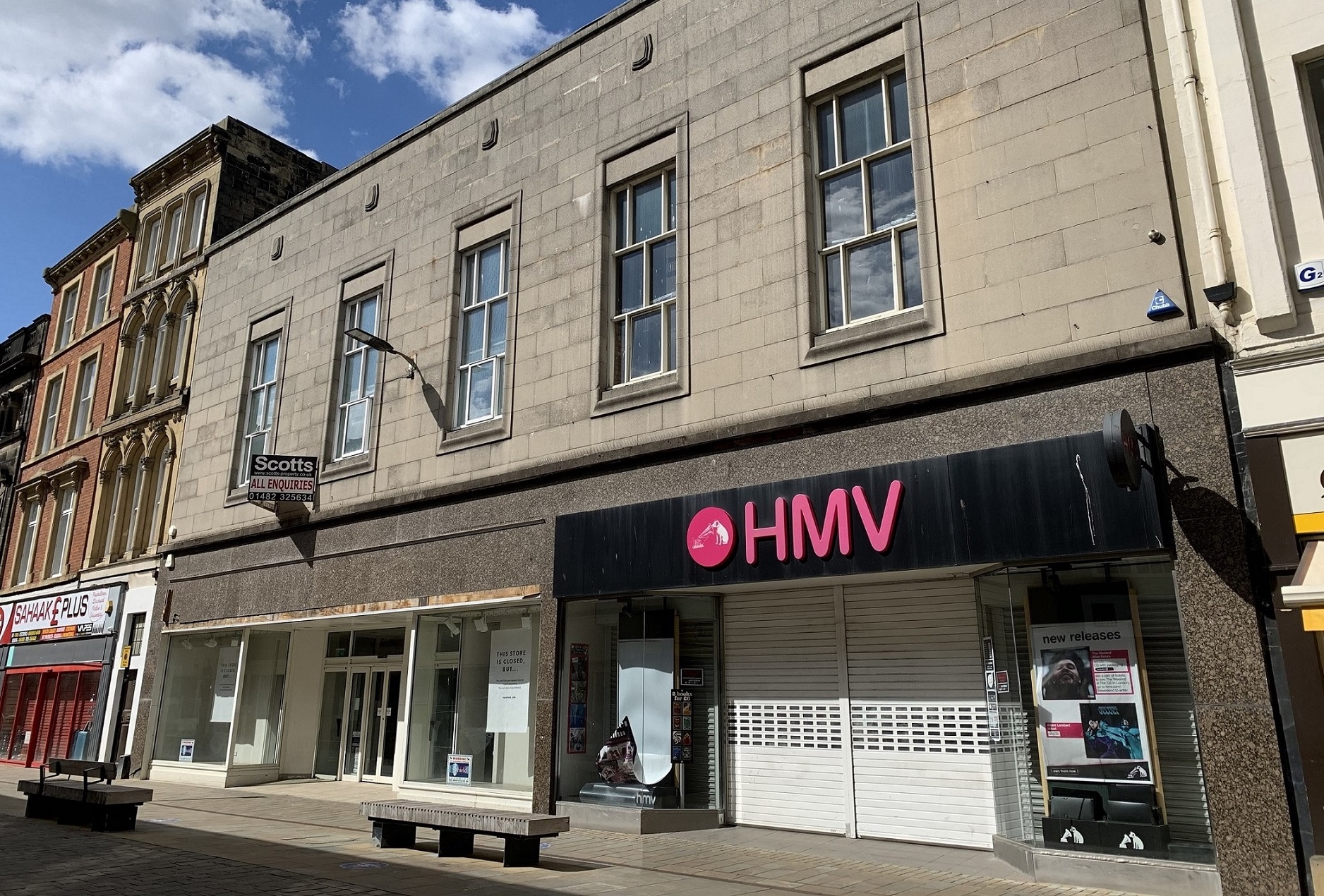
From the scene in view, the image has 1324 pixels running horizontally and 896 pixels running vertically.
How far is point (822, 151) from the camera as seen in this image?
12109mm

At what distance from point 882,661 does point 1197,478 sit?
13.3 feet

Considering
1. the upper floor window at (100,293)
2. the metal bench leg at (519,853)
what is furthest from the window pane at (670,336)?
the upper floor window at (100,293)

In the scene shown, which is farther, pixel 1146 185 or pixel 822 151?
pixel 822 151

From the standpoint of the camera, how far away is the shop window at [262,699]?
18.8m

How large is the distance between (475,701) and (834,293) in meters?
8.02

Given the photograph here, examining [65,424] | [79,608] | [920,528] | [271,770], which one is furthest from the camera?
[65,424]

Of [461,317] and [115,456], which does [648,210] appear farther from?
[115,456]

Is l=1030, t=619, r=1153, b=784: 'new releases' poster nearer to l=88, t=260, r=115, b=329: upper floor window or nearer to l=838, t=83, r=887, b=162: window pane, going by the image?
l=838, t=83, r=887, b=162: window pane

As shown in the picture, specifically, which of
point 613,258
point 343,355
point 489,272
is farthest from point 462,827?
point 343,355

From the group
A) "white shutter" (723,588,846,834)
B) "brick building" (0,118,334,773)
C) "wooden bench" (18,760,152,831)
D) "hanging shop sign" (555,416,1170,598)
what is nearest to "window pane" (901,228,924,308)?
"hanging shop sign" (555,416,1170,598)

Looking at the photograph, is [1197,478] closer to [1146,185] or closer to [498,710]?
[1146,185]

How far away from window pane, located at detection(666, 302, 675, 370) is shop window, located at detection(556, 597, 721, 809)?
10.5 ft

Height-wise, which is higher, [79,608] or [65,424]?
[65,424]

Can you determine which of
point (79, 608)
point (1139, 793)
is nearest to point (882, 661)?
point (1139, 793)
